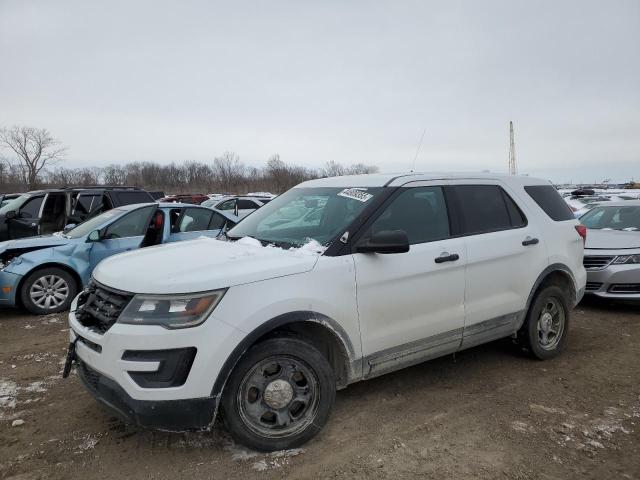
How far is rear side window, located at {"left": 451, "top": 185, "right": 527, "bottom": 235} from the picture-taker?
4180 mm

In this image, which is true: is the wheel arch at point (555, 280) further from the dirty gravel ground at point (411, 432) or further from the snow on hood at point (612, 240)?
the snow on hood at point (612, 240)

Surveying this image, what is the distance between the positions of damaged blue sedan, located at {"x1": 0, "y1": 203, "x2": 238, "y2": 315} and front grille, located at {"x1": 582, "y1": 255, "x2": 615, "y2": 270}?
204 inches

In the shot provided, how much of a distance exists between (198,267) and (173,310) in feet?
1.18

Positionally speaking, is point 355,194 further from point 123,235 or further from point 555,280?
point 123,235

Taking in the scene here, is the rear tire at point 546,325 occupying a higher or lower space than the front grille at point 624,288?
higher

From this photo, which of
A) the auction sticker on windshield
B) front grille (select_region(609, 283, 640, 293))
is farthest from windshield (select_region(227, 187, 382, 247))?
front grille (select_region(609, 283, 640, 293))

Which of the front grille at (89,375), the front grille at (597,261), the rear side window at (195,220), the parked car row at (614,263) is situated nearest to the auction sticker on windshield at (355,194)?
the front grille at (89,375)

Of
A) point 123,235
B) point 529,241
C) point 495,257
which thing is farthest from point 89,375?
point 123,235

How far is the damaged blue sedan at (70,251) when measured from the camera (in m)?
6.72

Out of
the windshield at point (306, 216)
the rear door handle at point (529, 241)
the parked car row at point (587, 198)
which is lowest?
the parked car row at point (587, 198)

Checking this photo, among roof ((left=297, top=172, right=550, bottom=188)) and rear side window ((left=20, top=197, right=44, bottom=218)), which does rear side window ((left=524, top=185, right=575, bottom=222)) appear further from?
rear side window ((left=20, top=197, right=44, bottom=218))

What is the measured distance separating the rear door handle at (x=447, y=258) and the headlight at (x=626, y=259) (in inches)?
165

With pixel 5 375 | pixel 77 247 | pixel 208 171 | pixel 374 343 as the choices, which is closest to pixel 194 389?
pixel 374 343

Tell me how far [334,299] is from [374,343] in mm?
510
